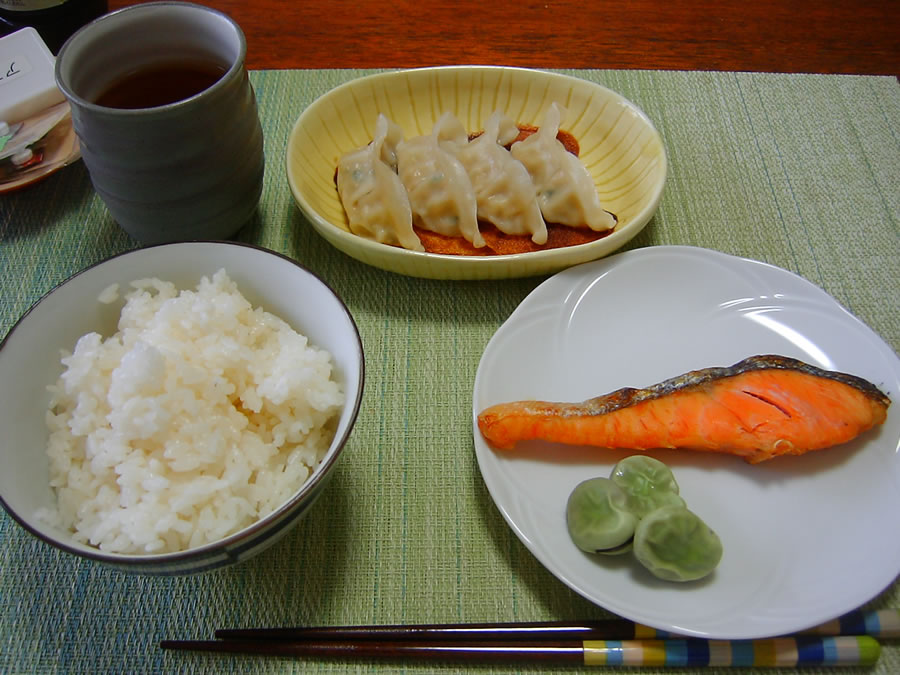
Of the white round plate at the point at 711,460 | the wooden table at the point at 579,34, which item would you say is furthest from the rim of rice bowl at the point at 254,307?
the wooden table at the point at 579,34

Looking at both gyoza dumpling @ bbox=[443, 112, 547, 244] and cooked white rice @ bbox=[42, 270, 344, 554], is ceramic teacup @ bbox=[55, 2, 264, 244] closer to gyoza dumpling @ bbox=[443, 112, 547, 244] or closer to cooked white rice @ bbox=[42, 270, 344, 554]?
cooked white rice @ bbox=[42, 270, 344, 554]

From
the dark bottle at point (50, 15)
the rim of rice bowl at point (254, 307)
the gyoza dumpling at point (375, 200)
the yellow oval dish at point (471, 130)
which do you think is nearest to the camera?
the rim of rice bowl at point (254, 307)

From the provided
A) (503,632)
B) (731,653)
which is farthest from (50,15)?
(731,653)

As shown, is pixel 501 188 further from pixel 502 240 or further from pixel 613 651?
pixel 613 651

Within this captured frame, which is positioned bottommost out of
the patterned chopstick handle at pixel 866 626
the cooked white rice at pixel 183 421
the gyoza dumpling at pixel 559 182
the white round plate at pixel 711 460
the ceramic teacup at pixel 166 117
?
the patterned chopstick handle at pixel 866 626

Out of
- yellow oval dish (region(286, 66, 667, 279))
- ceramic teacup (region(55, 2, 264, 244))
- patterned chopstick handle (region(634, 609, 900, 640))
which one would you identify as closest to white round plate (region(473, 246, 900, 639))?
patterned chopstick handle (region(634, 609, 900, 640))

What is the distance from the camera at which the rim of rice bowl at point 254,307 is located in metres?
1.01

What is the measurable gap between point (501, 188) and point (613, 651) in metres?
1.26

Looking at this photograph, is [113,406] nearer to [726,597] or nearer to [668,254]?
[726,597]

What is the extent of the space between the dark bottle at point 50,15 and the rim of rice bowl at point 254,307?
1376 millimetres

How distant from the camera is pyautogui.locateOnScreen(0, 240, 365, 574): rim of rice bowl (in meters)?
1.01

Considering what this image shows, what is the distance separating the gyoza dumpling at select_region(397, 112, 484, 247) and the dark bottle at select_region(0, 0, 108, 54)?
1245 millimetres

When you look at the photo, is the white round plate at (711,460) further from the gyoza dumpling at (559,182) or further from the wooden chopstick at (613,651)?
the gyoza dumpling at (559,182)

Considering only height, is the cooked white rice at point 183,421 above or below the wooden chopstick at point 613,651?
above
